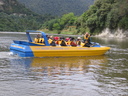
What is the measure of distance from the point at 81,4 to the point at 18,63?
190 metres

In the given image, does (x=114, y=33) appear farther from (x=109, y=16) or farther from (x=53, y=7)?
(x=53, y=7)

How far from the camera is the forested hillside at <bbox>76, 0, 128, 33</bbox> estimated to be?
49513 mm

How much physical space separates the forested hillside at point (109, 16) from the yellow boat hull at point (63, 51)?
34122 millimetres

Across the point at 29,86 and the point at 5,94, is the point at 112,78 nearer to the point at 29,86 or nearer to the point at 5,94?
the point at 29,86

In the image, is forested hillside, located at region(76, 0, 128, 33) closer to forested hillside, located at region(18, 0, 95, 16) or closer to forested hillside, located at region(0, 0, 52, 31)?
forested hillside, located at region(0, 0, 52, 31)

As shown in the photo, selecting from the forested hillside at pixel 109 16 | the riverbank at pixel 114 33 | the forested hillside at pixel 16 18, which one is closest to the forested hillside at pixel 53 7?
the forested hillside at pixel 16 18

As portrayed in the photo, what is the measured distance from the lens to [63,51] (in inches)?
594

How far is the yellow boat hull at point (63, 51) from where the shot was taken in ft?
47.1

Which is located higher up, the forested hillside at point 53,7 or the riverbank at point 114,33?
the forested hillside at point 53,7

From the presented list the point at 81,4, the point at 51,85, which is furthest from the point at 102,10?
the point at 81,4

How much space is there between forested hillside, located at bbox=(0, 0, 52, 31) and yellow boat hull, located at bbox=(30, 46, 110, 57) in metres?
85.2

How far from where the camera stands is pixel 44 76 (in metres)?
9.49

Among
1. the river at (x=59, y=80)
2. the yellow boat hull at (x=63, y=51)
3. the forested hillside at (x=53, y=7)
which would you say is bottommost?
the river at (x=59, y=80)

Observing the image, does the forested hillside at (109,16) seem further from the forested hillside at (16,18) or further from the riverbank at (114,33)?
the forested hillside at (16,18)
